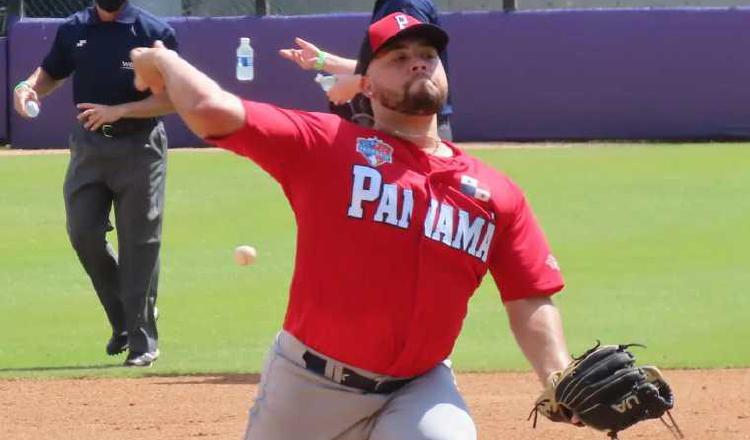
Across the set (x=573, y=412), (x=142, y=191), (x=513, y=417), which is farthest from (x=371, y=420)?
(x=142, y=191)

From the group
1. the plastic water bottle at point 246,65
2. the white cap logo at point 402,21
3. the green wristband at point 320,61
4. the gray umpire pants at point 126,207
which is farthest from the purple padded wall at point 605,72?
the white cap logo at point 402,21

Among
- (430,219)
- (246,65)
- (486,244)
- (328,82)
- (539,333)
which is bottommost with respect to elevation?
(246,65)

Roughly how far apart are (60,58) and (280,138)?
4748 millimetres

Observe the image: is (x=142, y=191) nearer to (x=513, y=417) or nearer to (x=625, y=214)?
(x=513, y=417)

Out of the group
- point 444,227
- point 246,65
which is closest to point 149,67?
point 444,227

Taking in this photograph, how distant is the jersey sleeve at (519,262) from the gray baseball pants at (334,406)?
1.19 feet

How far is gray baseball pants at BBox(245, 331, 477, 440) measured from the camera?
4.26 m

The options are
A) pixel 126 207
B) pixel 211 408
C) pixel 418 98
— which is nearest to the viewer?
pixel 418 98

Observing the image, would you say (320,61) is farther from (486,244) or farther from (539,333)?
(539,333)

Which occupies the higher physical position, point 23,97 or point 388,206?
point 388,206

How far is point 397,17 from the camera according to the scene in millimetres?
4398

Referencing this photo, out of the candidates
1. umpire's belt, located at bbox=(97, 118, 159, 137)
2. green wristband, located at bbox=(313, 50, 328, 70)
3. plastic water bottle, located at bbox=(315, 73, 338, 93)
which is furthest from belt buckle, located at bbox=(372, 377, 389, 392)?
umpire's belt, located at bbox=(97, 118, 159, 137)

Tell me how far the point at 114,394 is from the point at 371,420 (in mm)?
3662

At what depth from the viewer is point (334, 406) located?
4.29 meters
